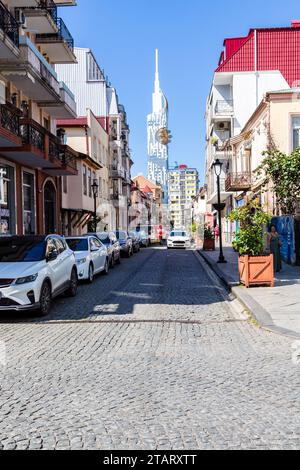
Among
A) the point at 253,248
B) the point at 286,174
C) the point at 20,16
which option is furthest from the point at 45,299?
the point at 20,16

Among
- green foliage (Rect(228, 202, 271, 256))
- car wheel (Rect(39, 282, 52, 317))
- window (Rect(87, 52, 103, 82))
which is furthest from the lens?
window (Rect(87, 52, 103, 82))

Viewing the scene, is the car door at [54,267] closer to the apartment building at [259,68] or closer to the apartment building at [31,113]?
the apartment building at [31,113]

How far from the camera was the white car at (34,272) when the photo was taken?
8656 millimetres

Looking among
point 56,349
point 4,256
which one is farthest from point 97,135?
point 56,349

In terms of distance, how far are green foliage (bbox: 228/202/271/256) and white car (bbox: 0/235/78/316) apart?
4472 mm

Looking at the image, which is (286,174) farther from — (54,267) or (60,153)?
(54,267)

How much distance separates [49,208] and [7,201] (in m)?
6.34

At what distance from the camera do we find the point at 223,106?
39.6 meters

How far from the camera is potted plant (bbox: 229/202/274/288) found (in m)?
12.2

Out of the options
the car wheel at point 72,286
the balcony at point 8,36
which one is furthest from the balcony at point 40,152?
the car wheel at point 72,286

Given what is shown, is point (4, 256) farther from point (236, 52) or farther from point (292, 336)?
point (236, 52)

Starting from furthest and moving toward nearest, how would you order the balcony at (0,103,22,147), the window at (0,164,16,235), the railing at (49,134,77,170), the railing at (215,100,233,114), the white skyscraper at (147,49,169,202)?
the white skyscraper at (147,49,169,202) → the railing at (215,100,233,114) → the railing at (49,134,77,170) → the window at (0,164,16,235) → the balcony at (0,103,22,147)

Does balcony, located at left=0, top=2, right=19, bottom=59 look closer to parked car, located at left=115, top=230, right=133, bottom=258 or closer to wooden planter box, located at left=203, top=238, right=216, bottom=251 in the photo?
parked car, located at left=115, top=230, right=133, bottom=258

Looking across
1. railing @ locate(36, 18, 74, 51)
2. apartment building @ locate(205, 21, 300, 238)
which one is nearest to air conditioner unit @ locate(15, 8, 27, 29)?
railing @ locate(36, 18, 74, 51)
